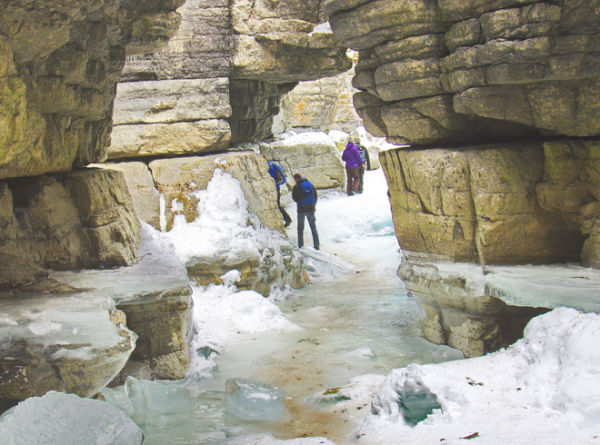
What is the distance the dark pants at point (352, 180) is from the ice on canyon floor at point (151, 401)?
9.54m

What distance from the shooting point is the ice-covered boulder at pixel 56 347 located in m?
2.96

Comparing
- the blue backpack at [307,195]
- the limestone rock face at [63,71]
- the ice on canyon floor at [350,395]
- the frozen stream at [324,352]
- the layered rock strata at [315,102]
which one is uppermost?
the layered rock strata at [315,102]

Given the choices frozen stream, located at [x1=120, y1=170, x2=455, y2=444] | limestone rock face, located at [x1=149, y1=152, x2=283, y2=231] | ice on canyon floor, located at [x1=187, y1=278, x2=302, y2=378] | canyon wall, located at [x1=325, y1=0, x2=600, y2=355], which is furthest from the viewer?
limestone rock face, located at [x1=149, y1=152, x2=283, y2=231]

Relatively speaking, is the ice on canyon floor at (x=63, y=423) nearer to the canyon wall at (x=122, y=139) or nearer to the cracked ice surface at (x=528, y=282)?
the canyon wall at (x=122, y=139)

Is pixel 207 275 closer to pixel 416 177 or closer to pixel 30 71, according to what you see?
pixel 416 177

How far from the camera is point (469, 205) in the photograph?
5.24m

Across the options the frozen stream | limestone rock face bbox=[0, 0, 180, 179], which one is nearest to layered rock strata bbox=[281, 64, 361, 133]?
the frozen stream

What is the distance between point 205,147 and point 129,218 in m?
3.07

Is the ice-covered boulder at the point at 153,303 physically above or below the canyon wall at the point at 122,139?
below

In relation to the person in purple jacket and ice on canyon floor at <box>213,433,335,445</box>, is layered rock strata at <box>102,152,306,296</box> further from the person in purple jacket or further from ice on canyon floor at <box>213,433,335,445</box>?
the person in purple jacket

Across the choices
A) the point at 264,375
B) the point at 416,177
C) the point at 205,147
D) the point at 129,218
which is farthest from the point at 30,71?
the point at 205,147

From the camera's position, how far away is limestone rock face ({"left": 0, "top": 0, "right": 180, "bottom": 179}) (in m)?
2.79

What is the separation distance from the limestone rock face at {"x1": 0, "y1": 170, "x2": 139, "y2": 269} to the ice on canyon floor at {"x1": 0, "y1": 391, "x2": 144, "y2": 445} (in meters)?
1.36

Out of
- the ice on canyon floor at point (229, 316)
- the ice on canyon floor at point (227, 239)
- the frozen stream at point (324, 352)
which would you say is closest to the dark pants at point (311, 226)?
the frozen stream at point (324, 352)
